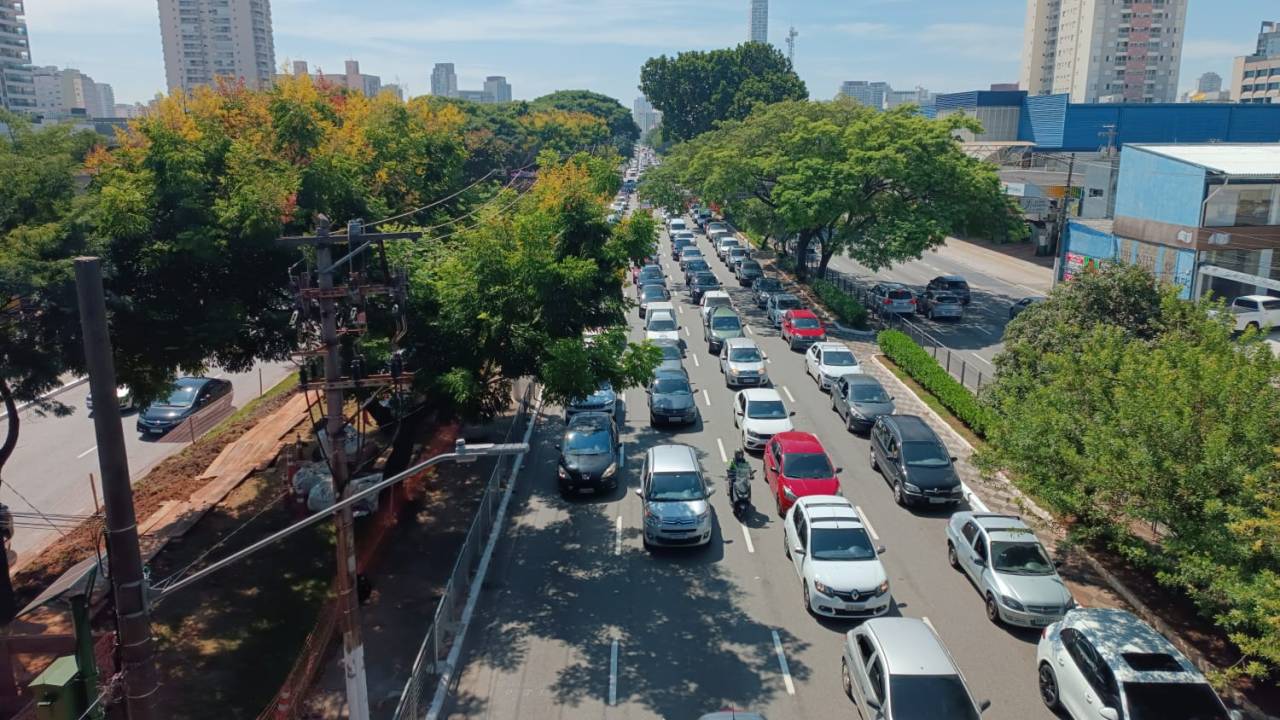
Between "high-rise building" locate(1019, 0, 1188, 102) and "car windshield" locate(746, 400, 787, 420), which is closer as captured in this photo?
"car windshield" locate(746, 400, 787, 420)

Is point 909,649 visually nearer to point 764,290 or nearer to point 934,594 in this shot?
point 934,594

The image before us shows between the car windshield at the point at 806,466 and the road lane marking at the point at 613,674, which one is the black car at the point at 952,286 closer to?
the car windshield at the point at 806,466

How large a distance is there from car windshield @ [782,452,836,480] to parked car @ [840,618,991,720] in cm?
748

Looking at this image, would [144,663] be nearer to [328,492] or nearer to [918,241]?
[328,492]

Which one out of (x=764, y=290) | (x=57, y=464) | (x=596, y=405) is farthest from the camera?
(x=764, y=290)

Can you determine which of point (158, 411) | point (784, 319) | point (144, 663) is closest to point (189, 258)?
point (144, 663)

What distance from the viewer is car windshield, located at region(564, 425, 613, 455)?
23.5 meters

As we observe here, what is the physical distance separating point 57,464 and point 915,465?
Result: 23785 millimetres

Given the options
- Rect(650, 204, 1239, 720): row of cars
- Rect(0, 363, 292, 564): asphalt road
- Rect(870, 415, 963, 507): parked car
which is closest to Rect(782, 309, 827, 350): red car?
Rect(650, 204, 1239, 720): row of cars

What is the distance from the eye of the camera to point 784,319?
4006 cm

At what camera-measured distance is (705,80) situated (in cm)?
10238

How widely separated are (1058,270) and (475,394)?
37.4m

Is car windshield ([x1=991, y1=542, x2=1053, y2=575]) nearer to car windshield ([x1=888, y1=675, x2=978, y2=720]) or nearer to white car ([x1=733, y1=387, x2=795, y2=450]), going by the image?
car windshield ([x1=888, y1=675, x2=978, y2=720])


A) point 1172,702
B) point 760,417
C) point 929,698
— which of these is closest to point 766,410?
point 760,417
